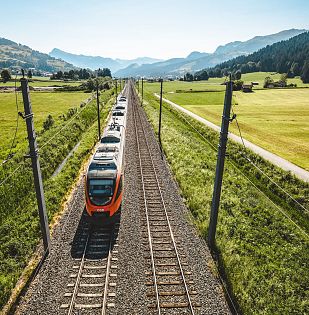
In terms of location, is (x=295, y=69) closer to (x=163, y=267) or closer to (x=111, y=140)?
(x=111, y=140)

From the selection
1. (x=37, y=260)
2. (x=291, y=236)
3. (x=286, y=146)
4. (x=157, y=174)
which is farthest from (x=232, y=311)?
(x=286, y=146)

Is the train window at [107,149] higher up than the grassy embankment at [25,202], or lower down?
higher up

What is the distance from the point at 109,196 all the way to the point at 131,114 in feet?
157

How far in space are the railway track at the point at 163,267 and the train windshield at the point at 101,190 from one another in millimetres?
3343

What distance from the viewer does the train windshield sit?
53.8 feet

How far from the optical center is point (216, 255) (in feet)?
50.5

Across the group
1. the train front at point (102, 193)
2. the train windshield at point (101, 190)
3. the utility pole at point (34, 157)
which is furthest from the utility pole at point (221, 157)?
the utility pole at point (34, 157)

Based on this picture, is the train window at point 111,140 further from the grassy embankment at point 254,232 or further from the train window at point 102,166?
the train window at point 102,166

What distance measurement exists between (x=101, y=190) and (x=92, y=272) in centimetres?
476

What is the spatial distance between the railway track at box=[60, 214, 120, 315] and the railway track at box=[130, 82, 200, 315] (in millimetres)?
1888

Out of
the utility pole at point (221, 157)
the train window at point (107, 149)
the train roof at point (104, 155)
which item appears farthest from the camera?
the train window at point (107, 149)

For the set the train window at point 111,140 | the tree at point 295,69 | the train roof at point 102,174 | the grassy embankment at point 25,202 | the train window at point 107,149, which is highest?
the tree at point 295,69

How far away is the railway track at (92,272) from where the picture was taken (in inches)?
463

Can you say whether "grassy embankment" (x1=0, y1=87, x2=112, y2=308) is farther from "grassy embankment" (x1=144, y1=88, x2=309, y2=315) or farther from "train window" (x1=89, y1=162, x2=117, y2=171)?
"grassy embankment" (x1=144, y1=88, x2=309, y2=315)
